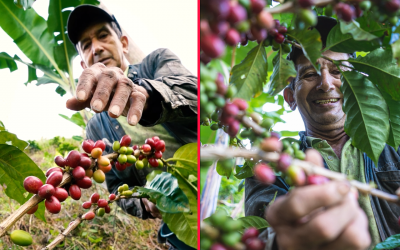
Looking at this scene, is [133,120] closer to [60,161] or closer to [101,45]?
[60,161]

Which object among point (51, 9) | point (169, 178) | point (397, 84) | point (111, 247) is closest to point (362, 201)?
point (397, 84)

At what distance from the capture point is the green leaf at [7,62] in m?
1.20

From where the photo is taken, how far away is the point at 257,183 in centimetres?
49

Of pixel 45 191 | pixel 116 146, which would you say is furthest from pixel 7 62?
pixel 45 191

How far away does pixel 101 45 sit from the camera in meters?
0.97

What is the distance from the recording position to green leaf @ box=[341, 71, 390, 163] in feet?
1.41

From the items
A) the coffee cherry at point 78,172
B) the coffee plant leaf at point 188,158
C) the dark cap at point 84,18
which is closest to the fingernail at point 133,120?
the coffee cherry at point 78,172

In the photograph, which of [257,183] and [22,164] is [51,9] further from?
[257,183]

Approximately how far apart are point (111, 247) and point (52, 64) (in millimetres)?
934

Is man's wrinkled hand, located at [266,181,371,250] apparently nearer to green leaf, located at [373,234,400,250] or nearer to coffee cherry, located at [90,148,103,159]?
green leaf, located at [373,234,400,250]

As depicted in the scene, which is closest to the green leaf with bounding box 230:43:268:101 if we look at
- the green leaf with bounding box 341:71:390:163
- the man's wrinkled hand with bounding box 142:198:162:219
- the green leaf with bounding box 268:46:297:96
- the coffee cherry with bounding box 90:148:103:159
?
the green leaf with bounding box 268:46:297:96

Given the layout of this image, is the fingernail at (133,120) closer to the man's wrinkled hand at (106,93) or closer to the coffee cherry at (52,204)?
the man's wrinkled hand at (106,93)

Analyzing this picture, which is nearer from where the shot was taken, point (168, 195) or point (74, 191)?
point (74, 191)

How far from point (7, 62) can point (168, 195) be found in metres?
1.16
